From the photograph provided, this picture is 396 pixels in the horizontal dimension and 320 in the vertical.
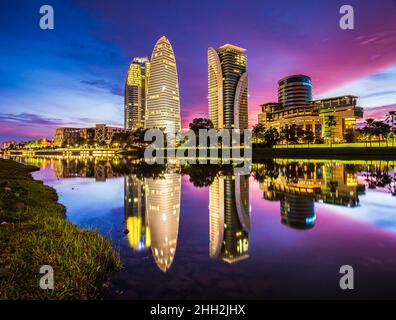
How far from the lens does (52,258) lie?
8.95m

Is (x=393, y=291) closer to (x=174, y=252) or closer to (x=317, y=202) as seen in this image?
(x=174, y=252)

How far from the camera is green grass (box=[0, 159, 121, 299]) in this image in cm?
723

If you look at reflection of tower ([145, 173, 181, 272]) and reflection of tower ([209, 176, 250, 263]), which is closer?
reflection of tower ([145, 173, 181, 272])

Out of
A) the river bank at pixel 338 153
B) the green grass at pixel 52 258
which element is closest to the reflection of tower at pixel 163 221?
the green grass at pixel 52 258

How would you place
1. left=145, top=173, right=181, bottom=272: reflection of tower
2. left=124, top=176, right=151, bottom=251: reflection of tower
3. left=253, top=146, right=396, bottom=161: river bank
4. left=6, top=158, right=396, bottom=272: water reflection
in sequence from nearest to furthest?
left=145, top=173, right=181, bottom=272: reflection of tower → left=6, top=158, right=396, bottom=272: water reflection → left=124, top=176, right=151, bottom=251: reflection of tower → left=253, top=146, right=396, bottom=161: river bank

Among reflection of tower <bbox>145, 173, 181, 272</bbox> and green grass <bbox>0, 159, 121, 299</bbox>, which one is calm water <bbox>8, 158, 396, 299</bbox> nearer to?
reflection of tower <bbox>145, 173, 181, 272</bbox>

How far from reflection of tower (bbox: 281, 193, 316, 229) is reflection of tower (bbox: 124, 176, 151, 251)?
26.7ft

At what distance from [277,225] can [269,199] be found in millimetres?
7774

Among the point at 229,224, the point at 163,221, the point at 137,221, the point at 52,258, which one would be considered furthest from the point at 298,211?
the point at 52,258

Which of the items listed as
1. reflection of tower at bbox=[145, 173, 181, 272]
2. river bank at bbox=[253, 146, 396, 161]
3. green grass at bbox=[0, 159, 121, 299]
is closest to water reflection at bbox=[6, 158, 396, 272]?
reflection of tower at bbox=[145, 173, 181, 272]

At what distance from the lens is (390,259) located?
10305 millimetres

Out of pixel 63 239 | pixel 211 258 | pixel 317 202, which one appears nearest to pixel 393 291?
pixel 211 258

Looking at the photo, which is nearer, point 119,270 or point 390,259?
point 119,270

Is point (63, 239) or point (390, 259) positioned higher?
point (63, 239)
